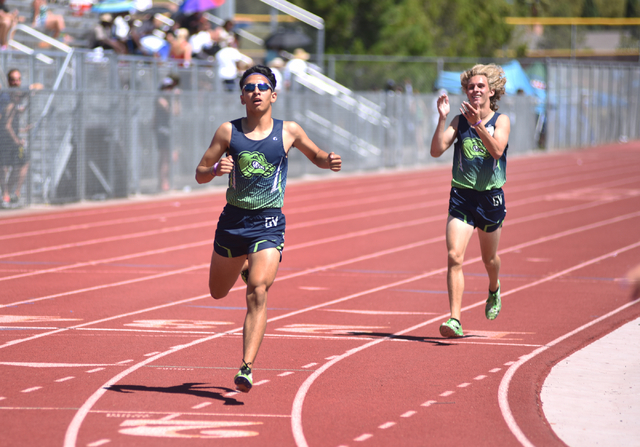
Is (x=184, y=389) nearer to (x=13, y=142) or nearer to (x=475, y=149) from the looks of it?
(x=475, y=149)

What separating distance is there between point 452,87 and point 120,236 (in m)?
23.5

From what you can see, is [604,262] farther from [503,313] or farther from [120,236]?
[120,236]

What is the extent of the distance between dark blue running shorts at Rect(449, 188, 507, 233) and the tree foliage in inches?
1353

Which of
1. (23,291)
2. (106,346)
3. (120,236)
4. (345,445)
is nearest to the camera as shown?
(345,445)

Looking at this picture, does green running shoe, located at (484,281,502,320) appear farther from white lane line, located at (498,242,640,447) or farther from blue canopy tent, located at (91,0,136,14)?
blue canopy tent, located at (91,0,136,14)

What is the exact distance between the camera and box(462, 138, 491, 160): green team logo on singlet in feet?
26.6

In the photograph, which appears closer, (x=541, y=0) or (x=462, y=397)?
(x=462, y=397)

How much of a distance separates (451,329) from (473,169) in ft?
4.37

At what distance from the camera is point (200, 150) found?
22922 mm

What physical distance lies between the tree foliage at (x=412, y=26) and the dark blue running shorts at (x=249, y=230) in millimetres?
36090

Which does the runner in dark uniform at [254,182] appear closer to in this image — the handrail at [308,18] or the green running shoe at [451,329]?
the green running shoe at [451,329]

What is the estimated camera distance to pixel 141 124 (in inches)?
821

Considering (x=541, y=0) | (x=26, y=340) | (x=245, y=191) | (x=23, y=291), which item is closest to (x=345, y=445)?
(x=245, y=191)

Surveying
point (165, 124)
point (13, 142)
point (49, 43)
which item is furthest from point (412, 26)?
point (13, 142)
